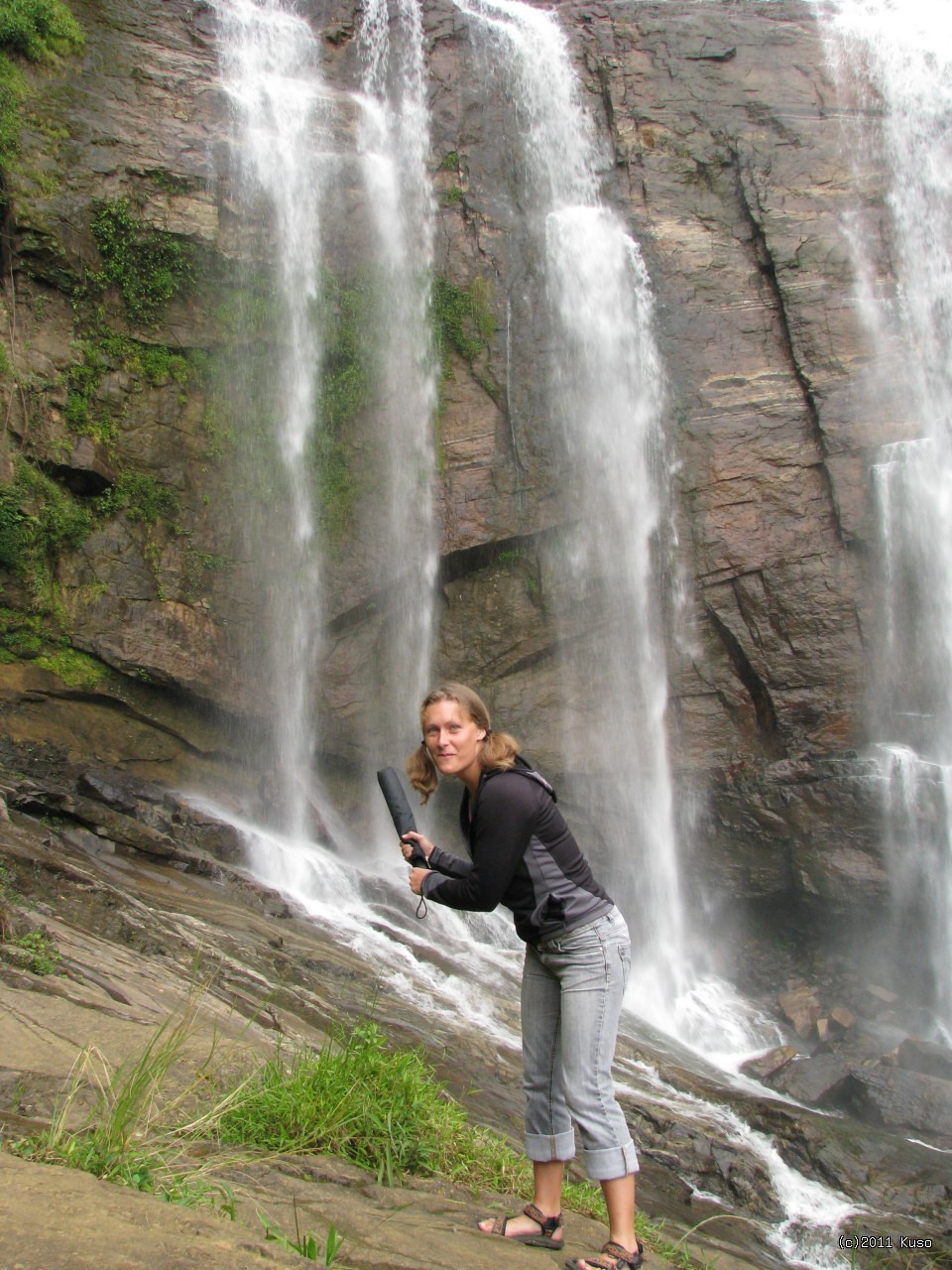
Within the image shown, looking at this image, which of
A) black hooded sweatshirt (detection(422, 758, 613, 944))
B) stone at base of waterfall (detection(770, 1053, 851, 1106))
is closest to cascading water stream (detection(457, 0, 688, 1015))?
stone at base of waterfall (detection(770, 1053, 851, 1106))

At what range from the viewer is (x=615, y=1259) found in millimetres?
2924

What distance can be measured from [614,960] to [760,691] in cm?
1254

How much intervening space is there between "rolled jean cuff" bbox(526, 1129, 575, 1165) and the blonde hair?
121 cm

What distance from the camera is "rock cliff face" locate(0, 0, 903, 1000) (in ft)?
42.0

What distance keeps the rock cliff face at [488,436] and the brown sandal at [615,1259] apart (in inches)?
399

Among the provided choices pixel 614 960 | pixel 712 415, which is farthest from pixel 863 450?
pixel 614 960

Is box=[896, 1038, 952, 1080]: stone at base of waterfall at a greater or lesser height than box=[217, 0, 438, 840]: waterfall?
lesser

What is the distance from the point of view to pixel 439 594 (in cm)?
1491

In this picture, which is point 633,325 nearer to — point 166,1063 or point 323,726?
point 323,726

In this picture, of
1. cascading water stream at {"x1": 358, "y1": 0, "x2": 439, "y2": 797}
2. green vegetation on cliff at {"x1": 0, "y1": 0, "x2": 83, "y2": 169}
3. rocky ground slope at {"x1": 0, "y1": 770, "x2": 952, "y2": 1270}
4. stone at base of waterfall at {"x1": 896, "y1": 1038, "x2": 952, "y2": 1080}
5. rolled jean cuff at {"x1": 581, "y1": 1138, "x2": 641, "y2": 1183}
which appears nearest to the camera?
rocky ground slope at {"x1": 0, "y1": 770, "x2": 952, "y2": 1270}

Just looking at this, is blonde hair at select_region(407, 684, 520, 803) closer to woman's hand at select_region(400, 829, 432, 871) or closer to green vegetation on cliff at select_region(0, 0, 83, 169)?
woman's hand at select_region(400, 829, 432, 871)

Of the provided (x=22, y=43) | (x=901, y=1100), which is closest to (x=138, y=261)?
(x=22, y=43)

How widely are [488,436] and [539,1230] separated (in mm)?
12984

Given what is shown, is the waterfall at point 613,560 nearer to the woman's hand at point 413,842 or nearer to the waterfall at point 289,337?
the waterfall at point 289,337
